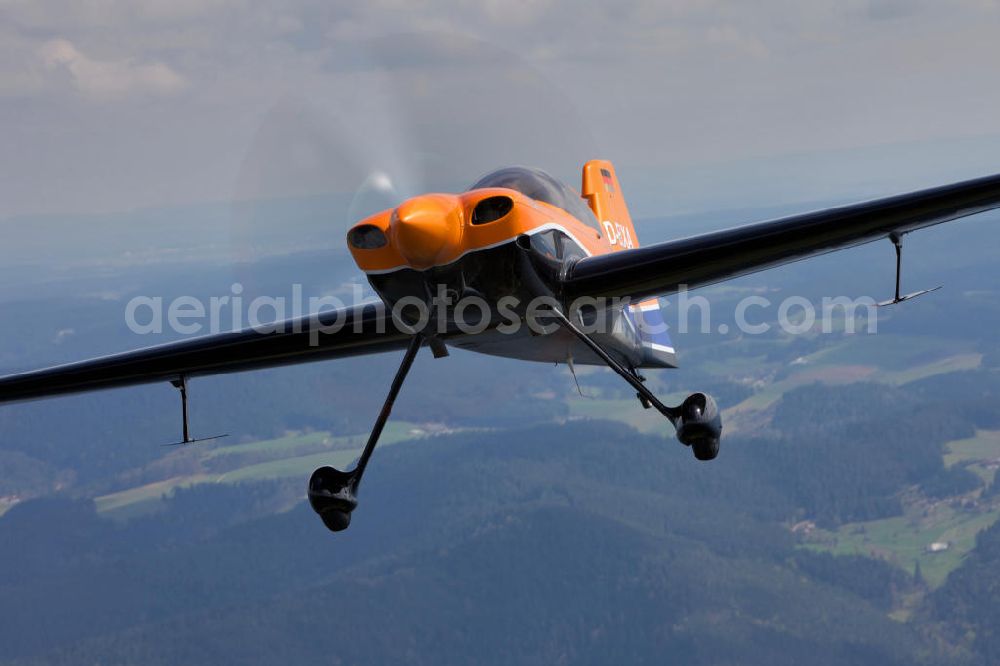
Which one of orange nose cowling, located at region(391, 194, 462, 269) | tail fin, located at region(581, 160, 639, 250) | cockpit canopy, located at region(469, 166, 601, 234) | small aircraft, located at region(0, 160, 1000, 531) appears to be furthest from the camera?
tail fin, located at region(581, 160, 639, 250)

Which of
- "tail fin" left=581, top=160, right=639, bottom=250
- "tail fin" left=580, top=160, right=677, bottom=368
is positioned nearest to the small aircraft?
"tail fin" left=580, top=160, right=677, bottom=368

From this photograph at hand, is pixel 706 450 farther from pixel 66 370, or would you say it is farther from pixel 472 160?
pixel 66 370

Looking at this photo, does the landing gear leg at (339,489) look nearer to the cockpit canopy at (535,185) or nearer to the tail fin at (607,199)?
the cockpit canopy at (535,185)

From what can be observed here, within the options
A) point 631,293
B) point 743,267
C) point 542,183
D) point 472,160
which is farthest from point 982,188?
point 472,160

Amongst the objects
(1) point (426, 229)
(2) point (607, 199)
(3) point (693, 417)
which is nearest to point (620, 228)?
(2) point (607, 199)

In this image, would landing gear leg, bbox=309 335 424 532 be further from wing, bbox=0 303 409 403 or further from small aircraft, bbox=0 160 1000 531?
wing, bbox=0 303 409 403
